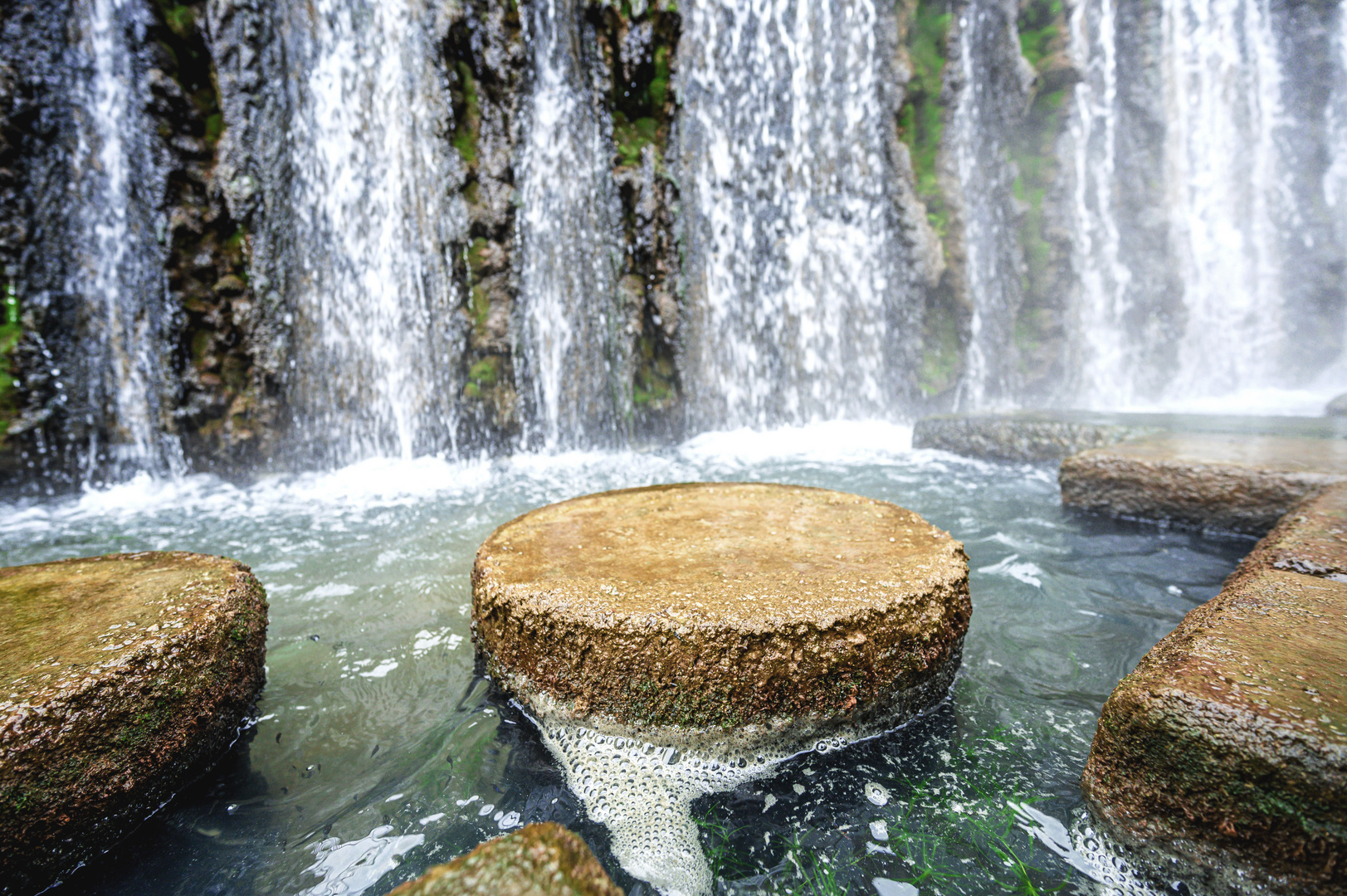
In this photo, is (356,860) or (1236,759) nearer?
(1236,759)

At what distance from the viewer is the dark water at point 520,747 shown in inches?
52.3

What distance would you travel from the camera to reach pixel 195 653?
1.50 meters

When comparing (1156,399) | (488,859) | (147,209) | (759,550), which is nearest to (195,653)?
(488,859)

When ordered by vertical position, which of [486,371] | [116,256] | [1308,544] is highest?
[116,256]

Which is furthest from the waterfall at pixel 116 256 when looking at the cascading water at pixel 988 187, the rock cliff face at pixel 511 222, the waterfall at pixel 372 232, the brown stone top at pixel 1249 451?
the cascading water at pixel 988 187

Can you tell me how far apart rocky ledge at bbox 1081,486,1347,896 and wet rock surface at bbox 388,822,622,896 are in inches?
44.4

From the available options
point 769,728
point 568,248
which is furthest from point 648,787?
point 568,248

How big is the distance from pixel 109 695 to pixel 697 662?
1352 millimetres

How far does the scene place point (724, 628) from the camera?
145cm

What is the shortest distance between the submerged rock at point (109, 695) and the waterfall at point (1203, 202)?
551 inches

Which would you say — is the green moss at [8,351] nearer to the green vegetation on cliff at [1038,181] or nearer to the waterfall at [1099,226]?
the green vegetation on cliff at [1038,181]

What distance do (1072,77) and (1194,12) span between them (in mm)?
6896

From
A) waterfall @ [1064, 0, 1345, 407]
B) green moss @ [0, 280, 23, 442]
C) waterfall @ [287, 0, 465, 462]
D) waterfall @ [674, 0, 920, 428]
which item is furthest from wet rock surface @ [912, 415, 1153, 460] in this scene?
green moss @ [0, 280, 23, 442]

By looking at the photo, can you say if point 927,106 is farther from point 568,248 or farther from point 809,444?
point 568,248
